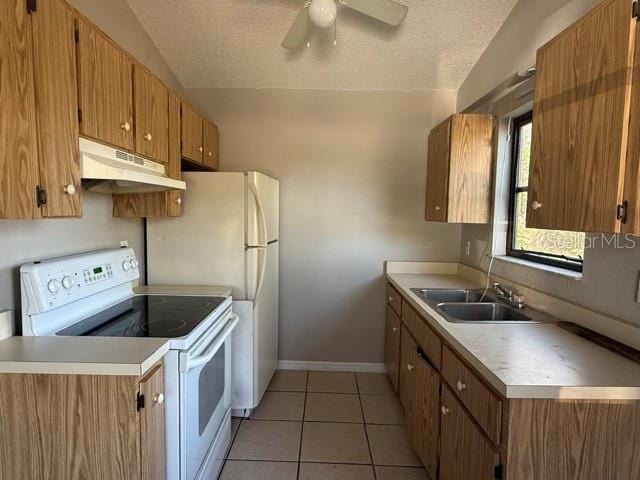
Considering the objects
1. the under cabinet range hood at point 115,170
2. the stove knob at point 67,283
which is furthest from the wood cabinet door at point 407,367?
the stove knob at point 67,283

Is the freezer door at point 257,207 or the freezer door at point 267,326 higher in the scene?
the freezer door at point 257,207

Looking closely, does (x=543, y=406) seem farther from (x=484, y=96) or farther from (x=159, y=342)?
(x=484, y=96)

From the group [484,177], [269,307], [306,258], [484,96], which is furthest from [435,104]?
[269,307]

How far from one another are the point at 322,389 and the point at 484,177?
197 cm

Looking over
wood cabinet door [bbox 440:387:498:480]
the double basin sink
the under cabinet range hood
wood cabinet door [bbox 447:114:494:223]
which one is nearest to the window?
wood cabinet door [bbox 447:114:494:223]

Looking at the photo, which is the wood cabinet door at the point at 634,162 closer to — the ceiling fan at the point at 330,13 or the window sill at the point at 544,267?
the window sill at the point at 544,267

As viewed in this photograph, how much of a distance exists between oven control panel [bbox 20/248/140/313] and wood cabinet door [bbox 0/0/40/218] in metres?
0.39

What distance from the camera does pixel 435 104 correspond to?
3012 mm

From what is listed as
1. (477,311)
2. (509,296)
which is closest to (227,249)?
(477,311)

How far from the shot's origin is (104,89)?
1.46 metres

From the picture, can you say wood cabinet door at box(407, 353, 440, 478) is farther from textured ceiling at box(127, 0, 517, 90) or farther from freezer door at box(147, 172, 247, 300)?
textured ceiling at box(127, 0, 517, 90)

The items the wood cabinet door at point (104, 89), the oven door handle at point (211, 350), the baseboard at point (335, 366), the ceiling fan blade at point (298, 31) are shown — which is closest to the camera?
the wood cabinet door at point (104, 89)

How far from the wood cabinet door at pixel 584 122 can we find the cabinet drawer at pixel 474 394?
0.63m

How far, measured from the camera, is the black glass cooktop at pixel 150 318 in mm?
1487
